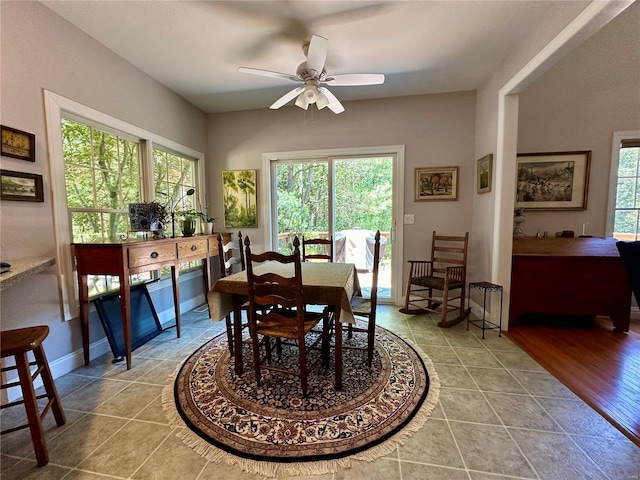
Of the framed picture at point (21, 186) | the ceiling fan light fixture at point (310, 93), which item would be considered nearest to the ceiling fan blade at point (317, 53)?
the ceiling fan light fixture at point (310, 93)

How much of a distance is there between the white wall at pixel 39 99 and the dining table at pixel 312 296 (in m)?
1.17

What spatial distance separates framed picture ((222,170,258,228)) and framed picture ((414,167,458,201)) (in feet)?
7.08

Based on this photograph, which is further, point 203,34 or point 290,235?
point 290,235

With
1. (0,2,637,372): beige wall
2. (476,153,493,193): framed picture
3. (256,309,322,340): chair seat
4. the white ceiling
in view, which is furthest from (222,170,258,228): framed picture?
(476,153,493,193): framed picture

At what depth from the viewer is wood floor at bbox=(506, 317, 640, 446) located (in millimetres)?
1581

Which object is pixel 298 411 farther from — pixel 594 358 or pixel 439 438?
pixel 594 358

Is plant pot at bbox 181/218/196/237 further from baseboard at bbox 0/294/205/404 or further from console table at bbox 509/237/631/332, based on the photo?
console table at bbox 509/237/631/332

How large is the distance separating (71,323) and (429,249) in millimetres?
3606

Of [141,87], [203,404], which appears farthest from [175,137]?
[203,404]

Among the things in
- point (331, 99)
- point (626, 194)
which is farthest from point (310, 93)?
point (626, 194)

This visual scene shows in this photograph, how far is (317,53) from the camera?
6.10ft

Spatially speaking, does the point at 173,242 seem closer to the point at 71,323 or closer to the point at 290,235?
the point at 71,323

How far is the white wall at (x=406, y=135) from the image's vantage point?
10.5ft

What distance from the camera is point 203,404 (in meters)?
1.65
